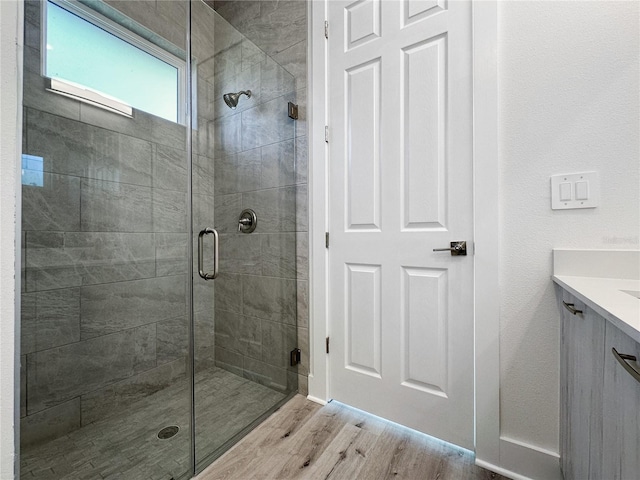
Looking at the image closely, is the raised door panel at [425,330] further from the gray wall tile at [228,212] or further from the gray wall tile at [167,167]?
the gray wall tile at [167,167]

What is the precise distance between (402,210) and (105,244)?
1558 mm

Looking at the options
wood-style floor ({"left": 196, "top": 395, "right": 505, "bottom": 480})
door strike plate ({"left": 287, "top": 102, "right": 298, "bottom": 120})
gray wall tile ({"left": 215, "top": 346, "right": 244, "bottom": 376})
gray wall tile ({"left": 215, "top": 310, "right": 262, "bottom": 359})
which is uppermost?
door strike plate ({"left": 287, "top": 102, "right": 298, "bottom": 120})

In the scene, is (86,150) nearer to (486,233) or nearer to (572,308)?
(486,233)

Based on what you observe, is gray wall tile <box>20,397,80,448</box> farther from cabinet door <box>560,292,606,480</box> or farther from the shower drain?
cabinet door <box>560,292,606,480</box>

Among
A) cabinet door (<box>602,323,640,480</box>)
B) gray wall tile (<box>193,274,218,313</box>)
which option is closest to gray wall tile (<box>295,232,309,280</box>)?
gray wall tile (<box>193,274,218,313</box>)

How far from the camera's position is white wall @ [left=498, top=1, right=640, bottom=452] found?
99 cm

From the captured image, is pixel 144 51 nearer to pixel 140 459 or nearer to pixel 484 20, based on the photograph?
pixel 484 20

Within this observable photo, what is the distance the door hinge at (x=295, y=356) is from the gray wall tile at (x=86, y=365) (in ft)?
2.62

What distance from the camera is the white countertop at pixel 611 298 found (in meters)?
0.52

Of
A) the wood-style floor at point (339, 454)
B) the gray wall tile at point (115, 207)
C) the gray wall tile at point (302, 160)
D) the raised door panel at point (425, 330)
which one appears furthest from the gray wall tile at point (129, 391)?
the gray wall tile at point (302, 160)

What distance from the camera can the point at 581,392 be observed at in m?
0.81

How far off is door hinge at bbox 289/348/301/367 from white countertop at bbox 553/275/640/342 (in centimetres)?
140

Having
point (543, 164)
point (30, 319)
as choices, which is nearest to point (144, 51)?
point (30, 319)

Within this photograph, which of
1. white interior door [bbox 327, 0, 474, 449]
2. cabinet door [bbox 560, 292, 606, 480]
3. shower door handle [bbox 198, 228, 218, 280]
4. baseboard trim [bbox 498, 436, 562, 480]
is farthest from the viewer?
shower door handle [bbox 198, 228, 218, 280]
